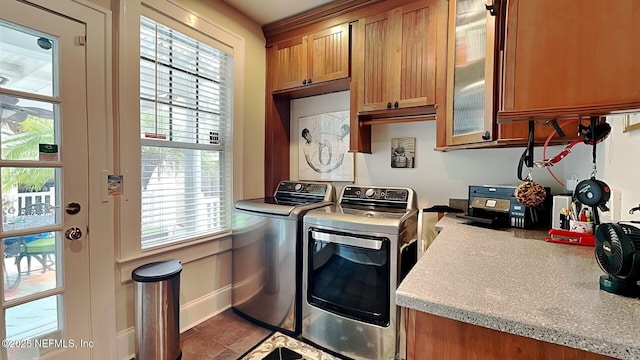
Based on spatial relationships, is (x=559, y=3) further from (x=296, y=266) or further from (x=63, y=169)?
(x=63, y=169)

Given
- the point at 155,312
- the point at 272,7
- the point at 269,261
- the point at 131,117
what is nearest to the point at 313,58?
the point at 272,7

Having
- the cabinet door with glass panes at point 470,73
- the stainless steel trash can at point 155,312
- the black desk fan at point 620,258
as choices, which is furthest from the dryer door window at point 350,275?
the black desk fan at point 620,258

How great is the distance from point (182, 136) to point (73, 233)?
919 mm

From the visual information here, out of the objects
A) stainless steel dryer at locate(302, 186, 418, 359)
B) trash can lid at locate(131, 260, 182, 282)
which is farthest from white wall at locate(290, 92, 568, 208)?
trash can lid at locate(131, 260, 182, 282)

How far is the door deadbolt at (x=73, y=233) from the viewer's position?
5.16ft

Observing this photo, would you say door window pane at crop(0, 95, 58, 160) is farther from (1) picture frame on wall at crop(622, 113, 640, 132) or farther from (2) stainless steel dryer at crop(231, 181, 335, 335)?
(1) picture frame on wall at crop(622, 113, 640, 132)

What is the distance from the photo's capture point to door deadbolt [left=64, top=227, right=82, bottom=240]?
1572 millimetres

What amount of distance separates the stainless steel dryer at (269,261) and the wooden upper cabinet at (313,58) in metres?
1.03

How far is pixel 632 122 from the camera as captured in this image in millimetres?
944

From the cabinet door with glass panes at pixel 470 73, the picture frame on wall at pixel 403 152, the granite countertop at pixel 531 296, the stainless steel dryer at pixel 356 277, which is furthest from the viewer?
the picture frame on wall at pixel 403 152

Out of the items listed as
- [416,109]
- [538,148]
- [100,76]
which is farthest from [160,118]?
[538,148]

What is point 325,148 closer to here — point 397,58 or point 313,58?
point 313,58

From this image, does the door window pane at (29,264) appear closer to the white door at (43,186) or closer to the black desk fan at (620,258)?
the white door at (43,186)

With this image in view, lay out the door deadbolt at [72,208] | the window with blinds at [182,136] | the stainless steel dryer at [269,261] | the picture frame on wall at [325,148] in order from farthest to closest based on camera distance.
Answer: the picture frame on wall at [325,148]
the stainless steel dryer at [269,261]
the window with blinds at [182,136]
the door deadbolt at [72,208]
